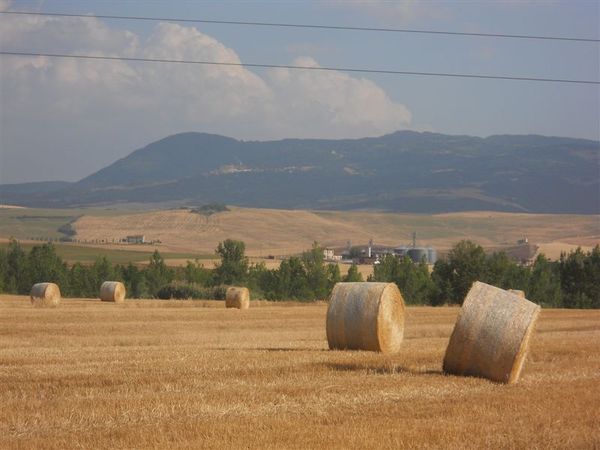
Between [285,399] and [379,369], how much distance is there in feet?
12.9

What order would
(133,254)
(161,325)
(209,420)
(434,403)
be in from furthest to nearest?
1. (133,254)
2. (161,325)
3. (434,403)
4. (209,420)

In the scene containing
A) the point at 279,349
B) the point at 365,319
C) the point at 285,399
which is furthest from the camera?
the point at 279,349

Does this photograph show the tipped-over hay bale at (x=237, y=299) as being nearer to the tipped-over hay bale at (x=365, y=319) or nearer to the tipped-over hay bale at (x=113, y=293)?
the tipped-over hay bale at (x=113, y=293)

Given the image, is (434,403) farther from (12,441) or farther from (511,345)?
(12,441)

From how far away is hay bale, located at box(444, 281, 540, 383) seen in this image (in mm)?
15367

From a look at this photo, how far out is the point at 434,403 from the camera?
13148mm

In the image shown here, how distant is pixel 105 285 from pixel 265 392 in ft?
128

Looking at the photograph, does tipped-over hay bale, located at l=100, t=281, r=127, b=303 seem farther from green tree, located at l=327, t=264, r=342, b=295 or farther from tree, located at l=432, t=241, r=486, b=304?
green tree, located at l=327, t=264, r=342, b=295

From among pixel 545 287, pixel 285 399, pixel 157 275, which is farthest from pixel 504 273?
pixel 285 399

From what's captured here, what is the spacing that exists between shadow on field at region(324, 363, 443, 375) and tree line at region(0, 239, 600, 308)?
48424 millimetres

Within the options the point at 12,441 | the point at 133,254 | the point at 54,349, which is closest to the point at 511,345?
the point at 12,441

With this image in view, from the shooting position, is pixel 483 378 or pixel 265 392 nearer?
pixel 265 392

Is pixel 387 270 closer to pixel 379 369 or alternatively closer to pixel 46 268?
pixel 46 268

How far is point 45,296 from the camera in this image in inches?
1756
